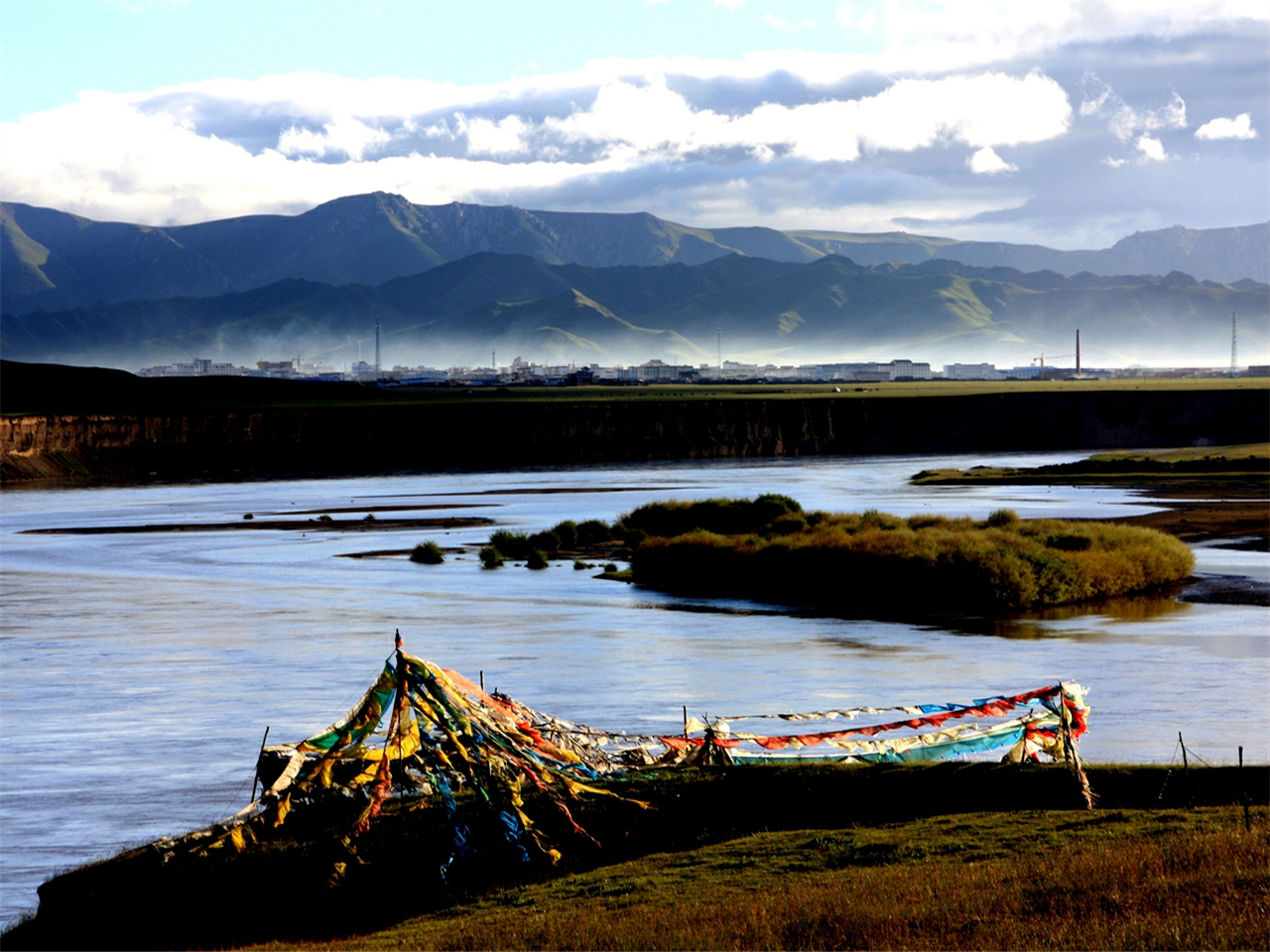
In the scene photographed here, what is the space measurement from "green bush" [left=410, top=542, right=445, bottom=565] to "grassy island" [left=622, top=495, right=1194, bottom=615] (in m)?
9.12

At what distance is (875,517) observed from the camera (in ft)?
204

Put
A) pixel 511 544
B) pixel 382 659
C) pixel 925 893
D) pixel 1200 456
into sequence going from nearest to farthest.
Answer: pixel 925 893 → pixel 382 659 → pixel 511 544 → pixel 1200 456

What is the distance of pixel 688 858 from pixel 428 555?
153ft

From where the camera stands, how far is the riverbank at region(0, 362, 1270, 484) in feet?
485

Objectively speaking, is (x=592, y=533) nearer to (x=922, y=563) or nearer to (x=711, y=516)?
(x=711, y=516)

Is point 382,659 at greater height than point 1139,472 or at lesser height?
lesser

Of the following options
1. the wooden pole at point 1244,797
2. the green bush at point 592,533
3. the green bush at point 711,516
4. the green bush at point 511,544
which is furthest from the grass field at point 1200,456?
the wooden pole at point 1244,797

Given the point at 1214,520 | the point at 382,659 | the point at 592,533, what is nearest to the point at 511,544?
the point at 592,533

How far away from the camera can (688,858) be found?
1934cm

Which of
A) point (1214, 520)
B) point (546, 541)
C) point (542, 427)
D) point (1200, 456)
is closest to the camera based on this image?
point (546, 541)

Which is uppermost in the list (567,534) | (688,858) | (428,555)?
(567,534)

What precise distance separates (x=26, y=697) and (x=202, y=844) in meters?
19.6

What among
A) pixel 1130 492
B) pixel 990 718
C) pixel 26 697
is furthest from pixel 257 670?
pixel 1130 492

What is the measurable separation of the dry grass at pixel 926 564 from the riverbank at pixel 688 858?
95.9ft
